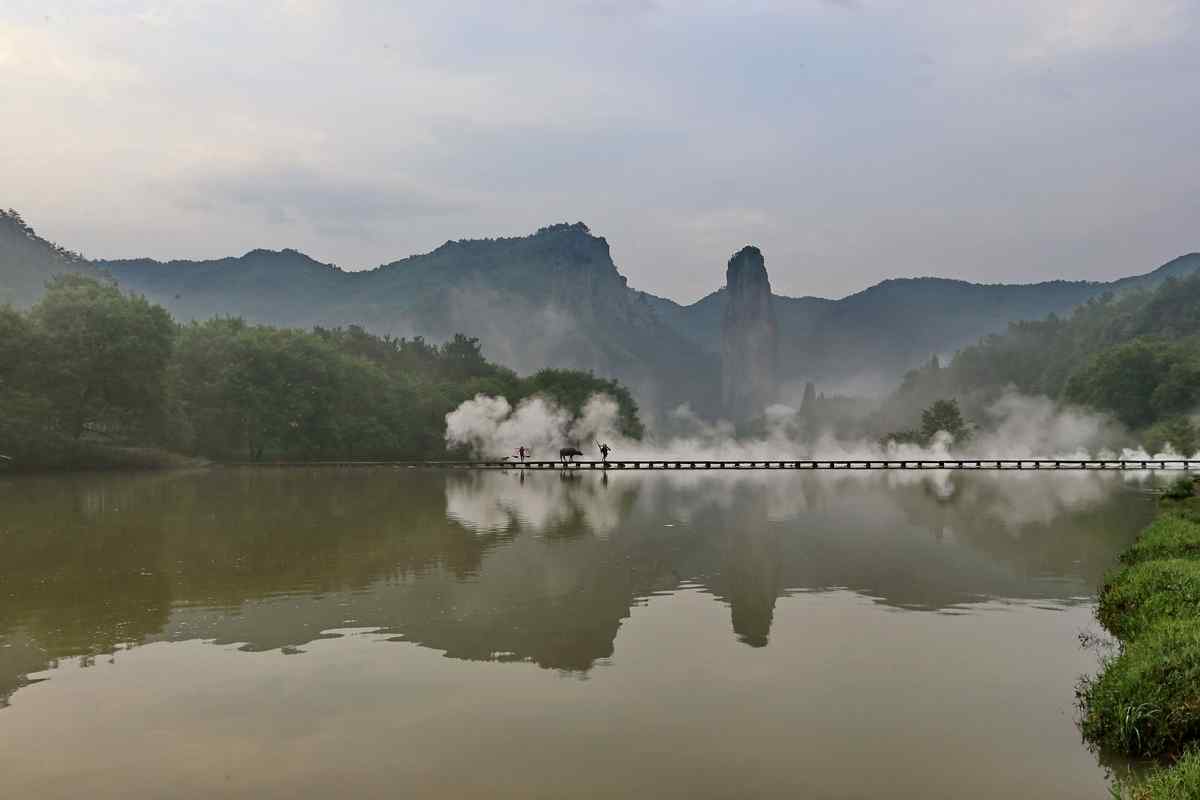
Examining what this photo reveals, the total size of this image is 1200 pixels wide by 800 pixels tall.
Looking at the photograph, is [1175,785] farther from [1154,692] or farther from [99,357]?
[99,357]

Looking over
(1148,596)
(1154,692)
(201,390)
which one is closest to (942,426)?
(201,390)

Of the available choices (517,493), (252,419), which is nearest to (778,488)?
(517,493)

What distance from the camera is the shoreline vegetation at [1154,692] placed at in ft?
38.9

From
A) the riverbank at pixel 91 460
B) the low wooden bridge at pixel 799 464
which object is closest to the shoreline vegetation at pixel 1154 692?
the low wooden bridge at pixel 799 464

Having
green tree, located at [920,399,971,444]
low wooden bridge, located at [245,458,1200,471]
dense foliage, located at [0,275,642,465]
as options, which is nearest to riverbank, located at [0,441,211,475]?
dense foliage, located at [0,275,642,465]

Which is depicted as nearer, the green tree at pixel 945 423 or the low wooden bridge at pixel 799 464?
the low wooden bridge at pixel 799 464

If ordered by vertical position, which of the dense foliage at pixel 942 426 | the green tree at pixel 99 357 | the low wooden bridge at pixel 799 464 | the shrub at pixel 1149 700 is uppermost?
the green tree at pixel 99 357

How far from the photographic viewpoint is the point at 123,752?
13.8 metres

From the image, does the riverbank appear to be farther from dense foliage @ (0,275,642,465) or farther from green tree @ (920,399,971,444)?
green tree @ (920,399,971,444)

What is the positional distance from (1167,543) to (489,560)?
72.3 ft

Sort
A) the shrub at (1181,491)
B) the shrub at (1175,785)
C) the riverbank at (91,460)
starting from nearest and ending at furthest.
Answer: the shrub at (1175,785) < the shrub at (1181,491) < the riverbank at (91,460)

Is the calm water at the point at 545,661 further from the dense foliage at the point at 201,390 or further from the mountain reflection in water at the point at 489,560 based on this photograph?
the dense foliage at the point at 201,390

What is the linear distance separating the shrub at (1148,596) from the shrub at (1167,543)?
2.86 m

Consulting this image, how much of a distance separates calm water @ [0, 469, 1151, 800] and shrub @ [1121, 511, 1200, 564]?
5.28 ft
